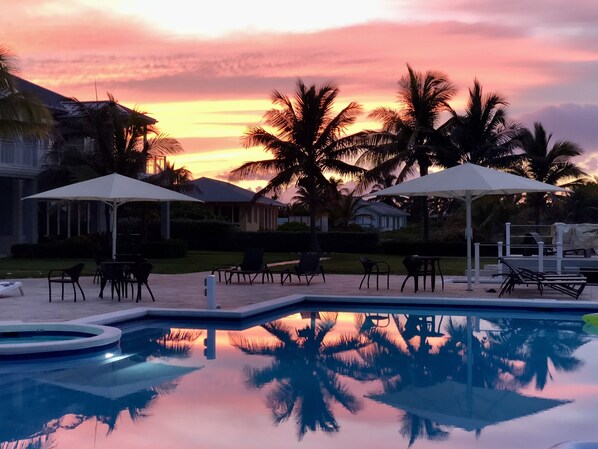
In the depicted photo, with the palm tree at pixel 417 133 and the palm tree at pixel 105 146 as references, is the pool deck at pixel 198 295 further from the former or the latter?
the palm tree at pixel 417 133

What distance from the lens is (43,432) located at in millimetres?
6934

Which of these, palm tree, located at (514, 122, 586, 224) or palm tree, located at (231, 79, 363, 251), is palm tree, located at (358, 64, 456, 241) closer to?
palm tree, located at (231, 79, 363, 251)

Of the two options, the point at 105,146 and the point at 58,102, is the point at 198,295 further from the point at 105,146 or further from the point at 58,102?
the point at 58,102

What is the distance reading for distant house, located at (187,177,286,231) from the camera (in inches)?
1784

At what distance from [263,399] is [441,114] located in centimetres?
2763

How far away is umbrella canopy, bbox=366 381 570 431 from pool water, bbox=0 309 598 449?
2 cm

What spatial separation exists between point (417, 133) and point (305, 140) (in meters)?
5.07

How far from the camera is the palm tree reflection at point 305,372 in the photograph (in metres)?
7.61

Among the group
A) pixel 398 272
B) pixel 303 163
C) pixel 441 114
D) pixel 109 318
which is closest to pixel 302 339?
pixel 109 318

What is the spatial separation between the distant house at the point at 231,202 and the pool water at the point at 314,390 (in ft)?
106

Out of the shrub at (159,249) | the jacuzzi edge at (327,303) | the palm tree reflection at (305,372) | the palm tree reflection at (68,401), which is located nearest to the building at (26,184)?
the shrub at (159,249)

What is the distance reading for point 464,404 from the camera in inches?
314

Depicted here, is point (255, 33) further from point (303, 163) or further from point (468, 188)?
point (303, 163)

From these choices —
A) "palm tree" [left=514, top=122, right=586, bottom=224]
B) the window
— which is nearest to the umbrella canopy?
the window
